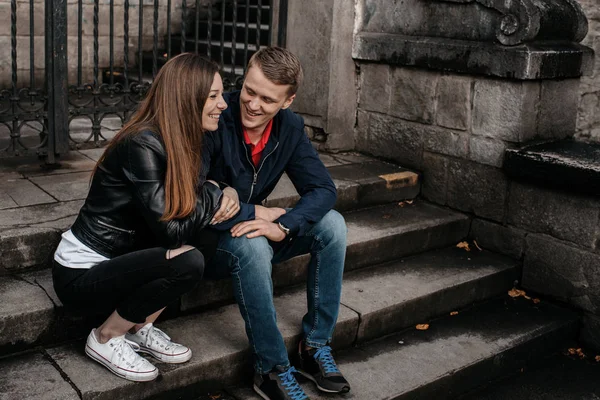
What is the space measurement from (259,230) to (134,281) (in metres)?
0.60

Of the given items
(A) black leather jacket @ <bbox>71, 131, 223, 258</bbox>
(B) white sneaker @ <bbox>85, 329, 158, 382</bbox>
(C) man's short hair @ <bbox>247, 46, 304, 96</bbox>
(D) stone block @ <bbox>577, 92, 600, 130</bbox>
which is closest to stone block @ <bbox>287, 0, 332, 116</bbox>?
(D) stone block @ <bbox>577, 92, 600, 130</bbox>

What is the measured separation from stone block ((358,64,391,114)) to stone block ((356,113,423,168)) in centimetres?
7

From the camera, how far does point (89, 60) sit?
7.35 meters

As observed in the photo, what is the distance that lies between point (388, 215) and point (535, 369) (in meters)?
1.37

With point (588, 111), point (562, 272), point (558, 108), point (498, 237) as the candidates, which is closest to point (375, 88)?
point (558, 108)

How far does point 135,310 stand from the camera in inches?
123

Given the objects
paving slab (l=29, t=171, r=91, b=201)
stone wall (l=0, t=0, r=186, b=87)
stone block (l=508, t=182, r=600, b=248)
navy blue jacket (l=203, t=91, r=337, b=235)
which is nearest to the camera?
navy blue jacket (l=203, t=91, r=337, b=235)

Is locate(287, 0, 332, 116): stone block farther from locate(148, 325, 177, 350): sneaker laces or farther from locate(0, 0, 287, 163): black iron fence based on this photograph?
locate(148, 325, 177, 350): sneaker laces

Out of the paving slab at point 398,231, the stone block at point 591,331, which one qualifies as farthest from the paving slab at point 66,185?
the stone block at point 591,331

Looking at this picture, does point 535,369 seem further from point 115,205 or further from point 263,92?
point 115,205

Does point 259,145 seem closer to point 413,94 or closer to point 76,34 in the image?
point 413,94

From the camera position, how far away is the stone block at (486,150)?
16.4 feet

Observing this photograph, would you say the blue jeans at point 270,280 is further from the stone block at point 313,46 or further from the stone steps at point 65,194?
the stone block at point 313,46

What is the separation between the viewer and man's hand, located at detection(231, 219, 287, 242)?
10.8ft
